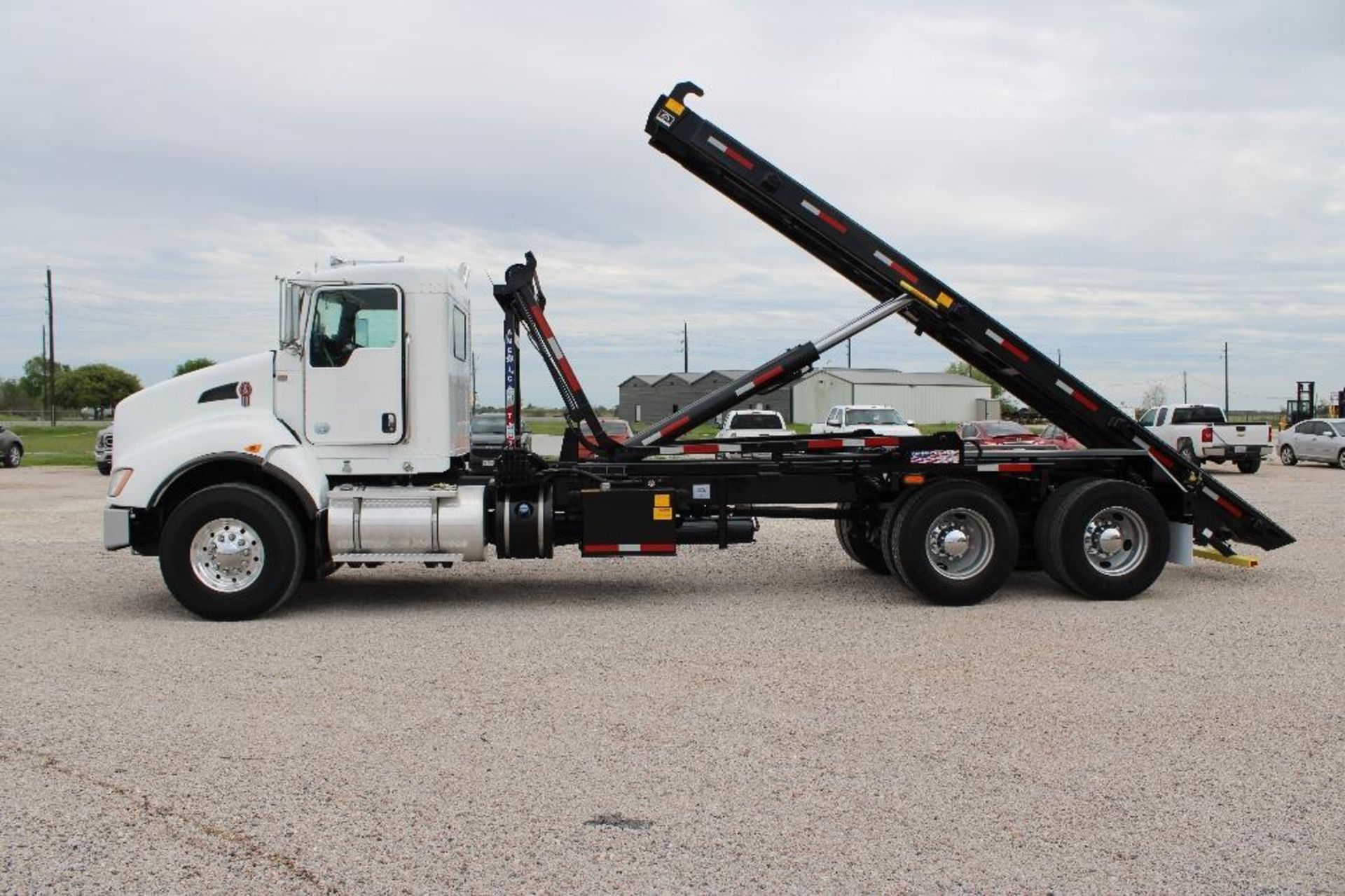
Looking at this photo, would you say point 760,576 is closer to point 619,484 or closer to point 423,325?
point 619,484

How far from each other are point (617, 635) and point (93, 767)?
4.00m

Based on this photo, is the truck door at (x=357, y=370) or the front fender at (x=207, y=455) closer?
the front fender at (x=207, y=455)

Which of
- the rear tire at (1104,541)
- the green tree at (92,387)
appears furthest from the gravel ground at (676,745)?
the green tree at (92,387)

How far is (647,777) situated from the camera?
5.40 metres

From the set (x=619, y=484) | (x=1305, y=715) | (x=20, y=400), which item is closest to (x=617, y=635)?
(x=619, y=484)

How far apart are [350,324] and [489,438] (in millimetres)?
1881

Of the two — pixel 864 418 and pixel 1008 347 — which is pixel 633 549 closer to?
pixel 1008 347

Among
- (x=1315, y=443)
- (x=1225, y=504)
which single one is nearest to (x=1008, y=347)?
(x=1225, y=504)

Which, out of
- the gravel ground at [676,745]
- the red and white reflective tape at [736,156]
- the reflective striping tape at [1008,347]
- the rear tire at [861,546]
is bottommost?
the gravel ground at [676,745]

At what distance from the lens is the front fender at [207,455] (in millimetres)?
9484

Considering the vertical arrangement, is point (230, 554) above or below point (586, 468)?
below

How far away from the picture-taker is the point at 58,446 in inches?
1896

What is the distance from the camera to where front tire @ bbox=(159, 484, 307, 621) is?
935 cm

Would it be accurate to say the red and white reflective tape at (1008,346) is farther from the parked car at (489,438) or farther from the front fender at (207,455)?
the front fender at (207,455)
